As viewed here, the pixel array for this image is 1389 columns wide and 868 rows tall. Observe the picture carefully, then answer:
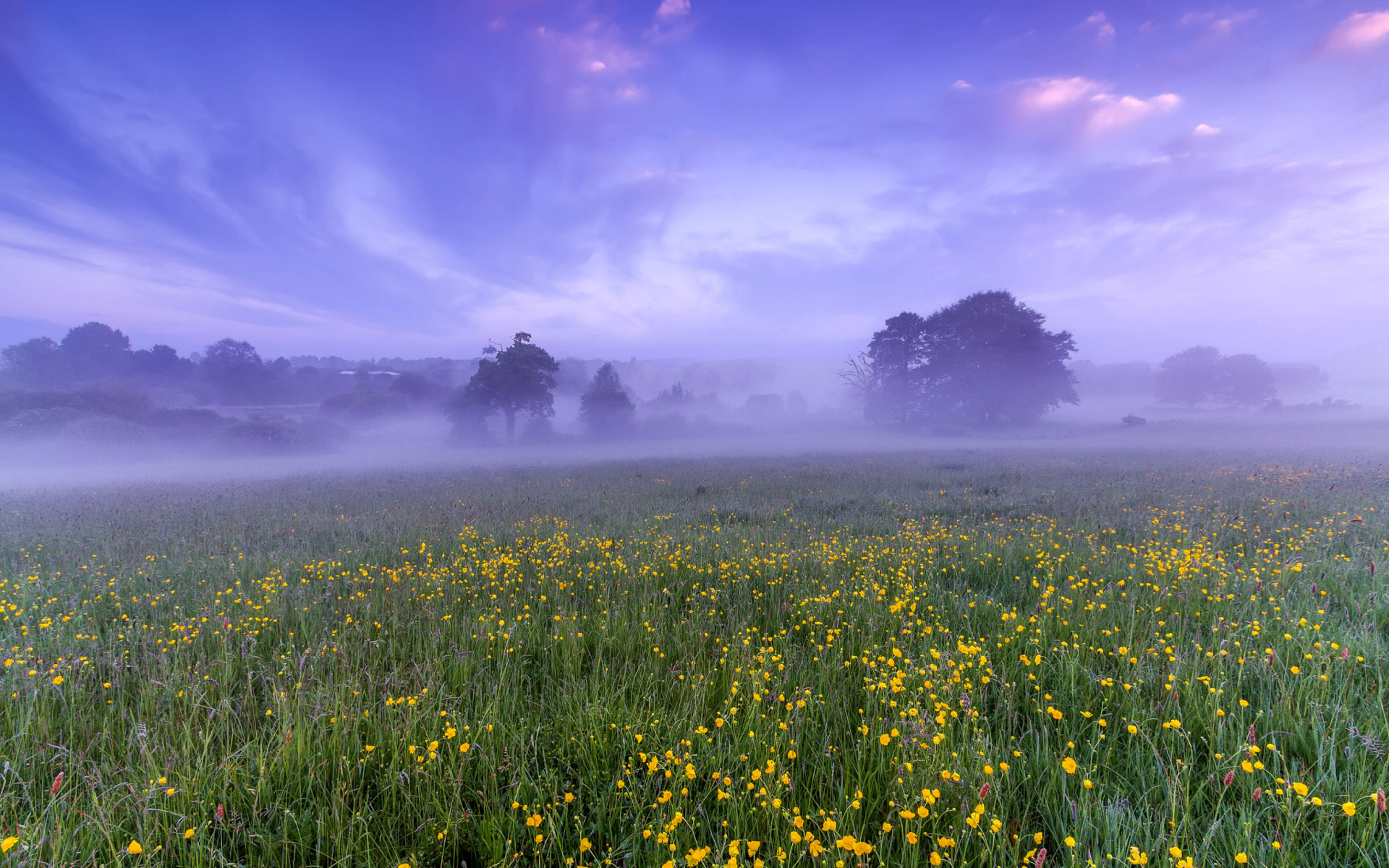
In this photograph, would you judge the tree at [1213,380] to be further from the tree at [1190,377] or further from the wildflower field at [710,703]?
the wildflower field at [710,703]

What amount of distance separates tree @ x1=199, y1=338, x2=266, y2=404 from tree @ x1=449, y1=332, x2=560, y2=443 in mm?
42736

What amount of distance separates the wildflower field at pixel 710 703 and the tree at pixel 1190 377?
317 ft

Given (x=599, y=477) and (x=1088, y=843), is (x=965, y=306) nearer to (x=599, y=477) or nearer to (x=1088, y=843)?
(x=599, y=477)

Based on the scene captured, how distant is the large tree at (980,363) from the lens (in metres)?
51.9

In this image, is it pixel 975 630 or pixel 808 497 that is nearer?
pixel 975 630

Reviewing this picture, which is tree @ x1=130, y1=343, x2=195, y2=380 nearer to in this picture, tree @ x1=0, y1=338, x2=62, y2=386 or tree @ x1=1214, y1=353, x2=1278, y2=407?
tree @ x1=0, y1=338, x2=62, y2=386

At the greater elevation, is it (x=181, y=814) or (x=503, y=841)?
(x=181, y=814)

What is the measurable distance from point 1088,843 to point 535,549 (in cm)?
627

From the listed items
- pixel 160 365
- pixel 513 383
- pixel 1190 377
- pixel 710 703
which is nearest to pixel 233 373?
pixel 160 365

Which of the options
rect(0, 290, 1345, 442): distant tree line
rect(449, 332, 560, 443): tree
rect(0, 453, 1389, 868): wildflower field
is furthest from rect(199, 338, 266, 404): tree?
rect(0, 453, 1389, 868): wildflower field

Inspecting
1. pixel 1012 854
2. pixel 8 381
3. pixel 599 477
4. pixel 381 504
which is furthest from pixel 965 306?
pixel 8 381

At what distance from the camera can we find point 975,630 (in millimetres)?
4188

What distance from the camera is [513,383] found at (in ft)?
180

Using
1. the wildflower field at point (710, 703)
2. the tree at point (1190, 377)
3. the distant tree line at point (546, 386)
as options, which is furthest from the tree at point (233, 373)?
the tree at point (1190, 377)
